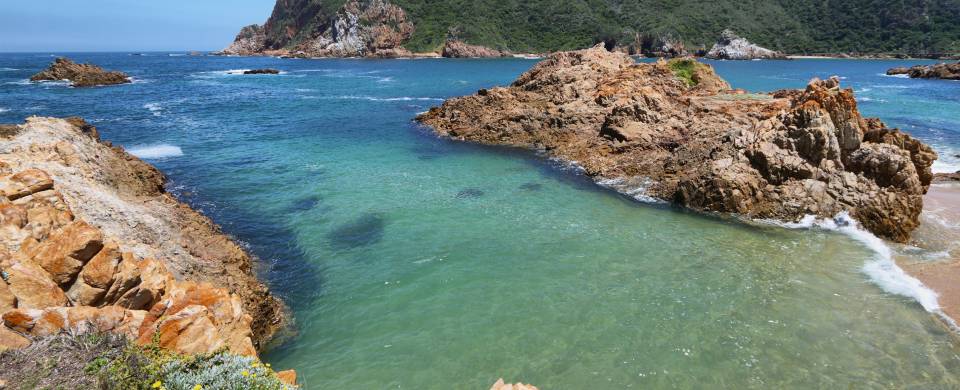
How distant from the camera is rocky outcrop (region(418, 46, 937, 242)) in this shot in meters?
18.0

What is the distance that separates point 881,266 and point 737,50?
146 meters

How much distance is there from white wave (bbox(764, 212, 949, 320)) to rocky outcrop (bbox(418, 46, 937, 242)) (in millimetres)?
349

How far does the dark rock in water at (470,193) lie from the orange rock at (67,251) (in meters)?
13.9

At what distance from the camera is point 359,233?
17.1 meters

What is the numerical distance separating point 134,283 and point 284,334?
3776 mm

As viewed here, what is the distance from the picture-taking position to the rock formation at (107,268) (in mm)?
7090

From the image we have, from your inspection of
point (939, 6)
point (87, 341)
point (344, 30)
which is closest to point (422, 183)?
point (87, 341)

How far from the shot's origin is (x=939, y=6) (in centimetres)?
13988

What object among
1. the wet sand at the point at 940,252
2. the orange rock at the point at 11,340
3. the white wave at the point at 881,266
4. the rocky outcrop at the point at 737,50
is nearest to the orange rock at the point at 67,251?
the orange rock at the point at 11,340

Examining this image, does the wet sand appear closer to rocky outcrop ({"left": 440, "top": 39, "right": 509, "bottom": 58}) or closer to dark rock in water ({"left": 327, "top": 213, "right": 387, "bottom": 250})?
dark rock in water ({"left": 327, "top": 213, "right": 387, "bottom": 250})

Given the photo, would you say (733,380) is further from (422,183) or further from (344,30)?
(344,30)

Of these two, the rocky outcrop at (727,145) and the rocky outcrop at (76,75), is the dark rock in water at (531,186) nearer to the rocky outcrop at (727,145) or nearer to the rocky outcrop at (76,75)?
the rocky outcrop at (727,145)

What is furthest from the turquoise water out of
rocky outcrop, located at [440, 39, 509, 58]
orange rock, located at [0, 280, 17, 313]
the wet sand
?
rocky outcrop, located at [440, 39, 509, 58]

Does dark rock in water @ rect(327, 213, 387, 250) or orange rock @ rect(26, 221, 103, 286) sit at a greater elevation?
orange rock @ rect(26, 221, 103, 286)
